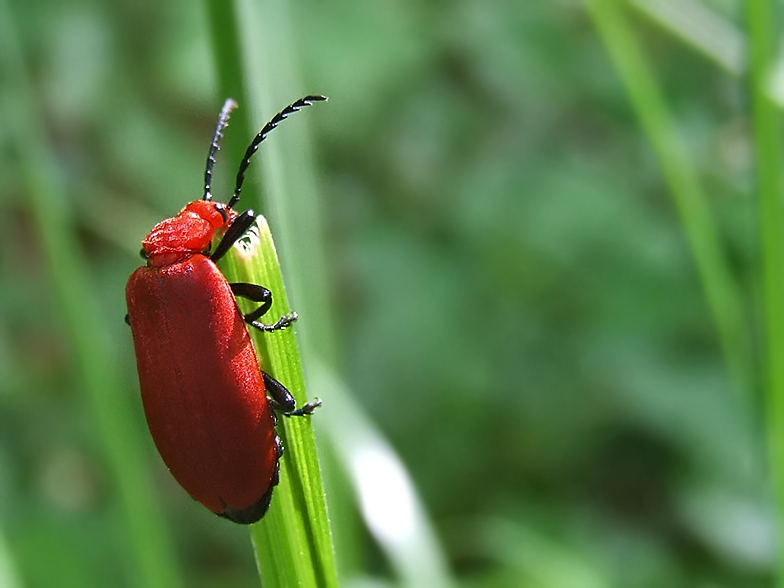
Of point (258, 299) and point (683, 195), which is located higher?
point (683, 195)

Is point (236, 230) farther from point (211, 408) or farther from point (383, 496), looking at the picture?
point (383, 496)

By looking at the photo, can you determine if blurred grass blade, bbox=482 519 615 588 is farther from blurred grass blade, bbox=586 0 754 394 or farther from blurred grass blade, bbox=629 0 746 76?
blurred grass blade, bbox=629 0 746 76

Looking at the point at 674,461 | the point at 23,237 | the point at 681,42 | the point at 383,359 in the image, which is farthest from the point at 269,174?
the point at 23,237

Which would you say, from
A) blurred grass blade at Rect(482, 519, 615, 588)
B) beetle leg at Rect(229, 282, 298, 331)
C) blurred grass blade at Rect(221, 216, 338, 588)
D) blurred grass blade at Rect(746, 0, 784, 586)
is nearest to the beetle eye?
beetle leg at Rect(229, 282, 298, 331)

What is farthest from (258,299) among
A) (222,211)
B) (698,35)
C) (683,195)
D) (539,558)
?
(539,558)

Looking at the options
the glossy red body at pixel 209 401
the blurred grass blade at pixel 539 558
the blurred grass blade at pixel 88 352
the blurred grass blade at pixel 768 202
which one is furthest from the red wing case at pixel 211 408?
the blurred grass blade at pixel 539 558

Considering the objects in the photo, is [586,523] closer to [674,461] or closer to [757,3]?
[674,461]
